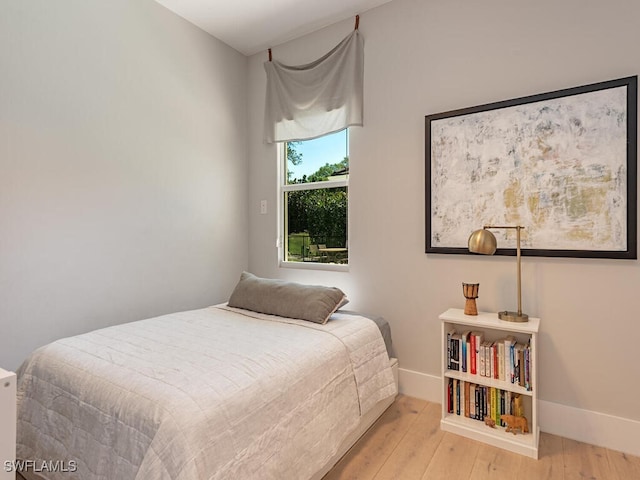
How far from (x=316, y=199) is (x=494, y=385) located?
1817 mm

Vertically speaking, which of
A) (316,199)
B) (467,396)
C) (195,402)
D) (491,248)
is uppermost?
(316,199)

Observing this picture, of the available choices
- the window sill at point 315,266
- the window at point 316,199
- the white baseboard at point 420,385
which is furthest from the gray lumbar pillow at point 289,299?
the white baseboard at point 420,385

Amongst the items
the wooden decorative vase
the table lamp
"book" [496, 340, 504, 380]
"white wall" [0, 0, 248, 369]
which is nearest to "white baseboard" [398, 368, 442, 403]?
"book" [496, 340, 504, 380]

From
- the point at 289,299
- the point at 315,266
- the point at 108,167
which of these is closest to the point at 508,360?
the point at 289,299

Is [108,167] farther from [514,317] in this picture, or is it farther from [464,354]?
[514,317]

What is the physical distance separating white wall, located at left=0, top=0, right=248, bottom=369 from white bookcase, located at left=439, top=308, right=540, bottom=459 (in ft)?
6.33

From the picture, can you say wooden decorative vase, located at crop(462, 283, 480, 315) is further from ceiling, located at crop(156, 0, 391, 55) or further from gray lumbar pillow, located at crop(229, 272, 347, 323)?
ceiling, located at crop(156, 0, 391, 55)

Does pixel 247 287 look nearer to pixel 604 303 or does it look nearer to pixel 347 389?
pixel 347 389

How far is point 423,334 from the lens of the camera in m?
2.35

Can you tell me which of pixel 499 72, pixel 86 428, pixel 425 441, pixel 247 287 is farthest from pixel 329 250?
pixel 86 428

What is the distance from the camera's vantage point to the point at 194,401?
1127 millimetres

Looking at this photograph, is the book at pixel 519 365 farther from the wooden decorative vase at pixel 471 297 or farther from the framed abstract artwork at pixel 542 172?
the framed abstract artwork at pixel 542 172

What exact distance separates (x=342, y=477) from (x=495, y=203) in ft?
5.53

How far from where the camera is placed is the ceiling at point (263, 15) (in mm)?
2488
